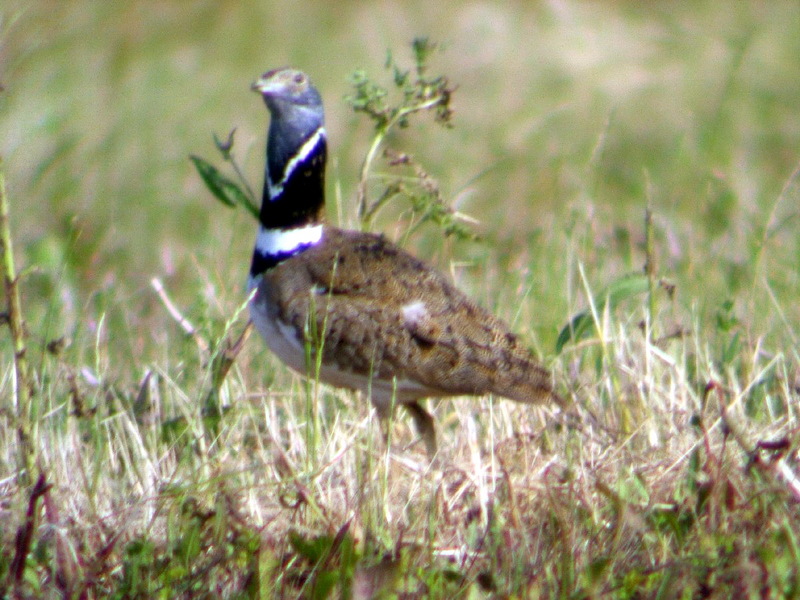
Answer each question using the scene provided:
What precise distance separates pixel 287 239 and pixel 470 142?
457cm

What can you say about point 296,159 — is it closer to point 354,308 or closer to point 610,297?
point 354,308

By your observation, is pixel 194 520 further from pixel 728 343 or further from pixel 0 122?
pixel 0 122

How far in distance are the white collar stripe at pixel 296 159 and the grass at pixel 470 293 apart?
1.33ft

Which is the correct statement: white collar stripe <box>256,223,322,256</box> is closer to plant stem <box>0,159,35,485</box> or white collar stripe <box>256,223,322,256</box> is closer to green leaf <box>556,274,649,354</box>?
green leaf <box>556,274,649,354</box>

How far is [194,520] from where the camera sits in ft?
10.9

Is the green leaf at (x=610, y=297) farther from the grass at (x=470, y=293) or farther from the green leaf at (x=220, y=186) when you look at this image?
the green leaf at (x=220, y=186)

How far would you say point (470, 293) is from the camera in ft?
19.4

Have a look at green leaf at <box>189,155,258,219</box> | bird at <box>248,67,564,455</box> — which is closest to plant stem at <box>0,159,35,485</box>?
bird at <box>248,67,564,455</box>

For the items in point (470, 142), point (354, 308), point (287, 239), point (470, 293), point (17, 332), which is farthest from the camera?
point (470, 142)

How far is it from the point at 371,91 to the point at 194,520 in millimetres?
1693

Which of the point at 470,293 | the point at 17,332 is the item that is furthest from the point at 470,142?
the point at 17,332

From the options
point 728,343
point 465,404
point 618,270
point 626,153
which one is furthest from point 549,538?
point 626,153

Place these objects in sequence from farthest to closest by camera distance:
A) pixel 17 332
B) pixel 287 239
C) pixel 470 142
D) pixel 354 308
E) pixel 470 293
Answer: pixel 470 142 < pixel 470 293 < pixel 287 239 < pixel 354 308 < pixel 17 332

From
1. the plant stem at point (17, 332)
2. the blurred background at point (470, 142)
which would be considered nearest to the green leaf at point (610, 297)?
the blurred background at point (470, 142)
